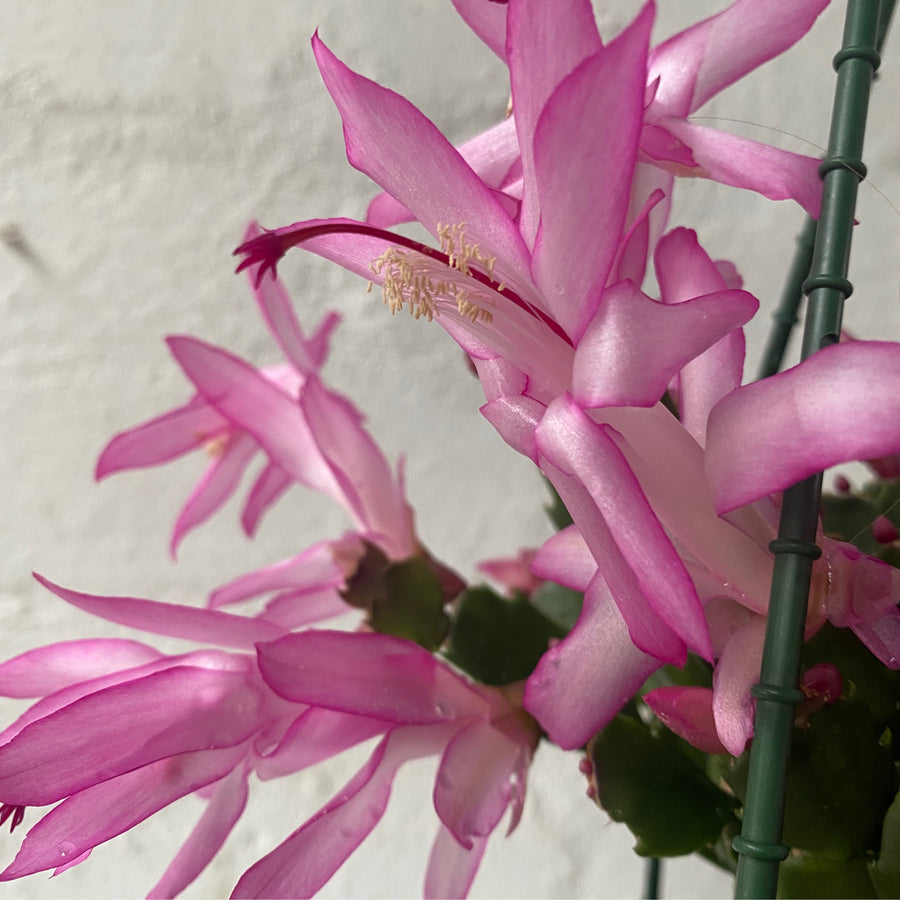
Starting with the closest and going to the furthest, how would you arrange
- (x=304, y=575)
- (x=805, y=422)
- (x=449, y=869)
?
1. (x=805, y=422)
2. (x=449, y=869)
3. (x=304, y=575)

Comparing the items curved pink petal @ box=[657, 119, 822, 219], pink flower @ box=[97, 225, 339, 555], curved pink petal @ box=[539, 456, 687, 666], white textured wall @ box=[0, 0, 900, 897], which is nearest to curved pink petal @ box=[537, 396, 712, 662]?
curved pink petal @ box=[539, 456, 687, 666]

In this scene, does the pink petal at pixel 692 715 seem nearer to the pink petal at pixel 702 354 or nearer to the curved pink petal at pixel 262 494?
the pink petal at pixel 702 354

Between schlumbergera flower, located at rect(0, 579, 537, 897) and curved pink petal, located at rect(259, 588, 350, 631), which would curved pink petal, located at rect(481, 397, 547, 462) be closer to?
schlumbergera flower, located at rect(0, 579, 537, 897)

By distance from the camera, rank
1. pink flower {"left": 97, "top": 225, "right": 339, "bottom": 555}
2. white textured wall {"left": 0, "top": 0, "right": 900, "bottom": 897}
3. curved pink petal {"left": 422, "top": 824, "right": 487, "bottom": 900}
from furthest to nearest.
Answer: white textured wall {"left": 0, "top": 0, "right": 900, "bottom": 897}
pink flower {"left": 97, "top": 225, "right": 339, "bottom": 555}
curved pink petal {"left": 422, "top": 824, "right": 487, "bottom": 900}

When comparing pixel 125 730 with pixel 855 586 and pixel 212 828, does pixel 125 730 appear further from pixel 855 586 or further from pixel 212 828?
pixel 855 586

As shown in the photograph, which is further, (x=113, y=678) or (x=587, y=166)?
(x=113, y=678)

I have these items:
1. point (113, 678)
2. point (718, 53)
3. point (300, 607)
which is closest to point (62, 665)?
point (113, 678)

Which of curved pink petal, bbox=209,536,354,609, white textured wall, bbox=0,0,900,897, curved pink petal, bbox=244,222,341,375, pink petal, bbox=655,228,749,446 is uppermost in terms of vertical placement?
white textured wall, bbox=0,0,900,897
